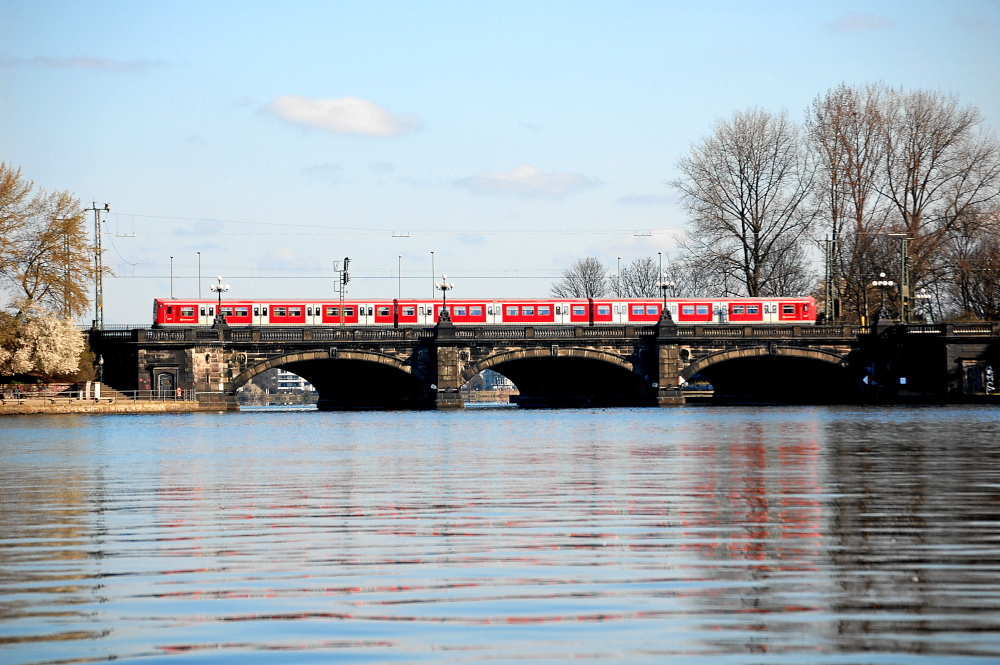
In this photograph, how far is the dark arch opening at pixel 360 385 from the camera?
7838 centimetres

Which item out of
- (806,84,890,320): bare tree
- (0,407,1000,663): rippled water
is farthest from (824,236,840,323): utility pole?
(0,407,1000,663): rippled water

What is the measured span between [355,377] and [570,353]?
61.9 ft

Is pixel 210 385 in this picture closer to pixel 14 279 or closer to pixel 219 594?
pixel 14 279

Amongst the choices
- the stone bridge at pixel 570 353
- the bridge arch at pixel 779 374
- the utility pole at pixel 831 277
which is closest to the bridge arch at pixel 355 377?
the stone bridge at pixel 570 353

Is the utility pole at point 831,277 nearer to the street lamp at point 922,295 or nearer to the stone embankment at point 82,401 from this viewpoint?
the street lamp at point 922,295

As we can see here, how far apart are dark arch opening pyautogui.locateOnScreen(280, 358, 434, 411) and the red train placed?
10.8 feet

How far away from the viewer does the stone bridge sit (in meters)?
73.8

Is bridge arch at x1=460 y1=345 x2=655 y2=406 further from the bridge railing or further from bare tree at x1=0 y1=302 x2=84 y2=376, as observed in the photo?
bare tree at x1=0 y1=302 x2=84 y2=376

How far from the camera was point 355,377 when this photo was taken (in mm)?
87625

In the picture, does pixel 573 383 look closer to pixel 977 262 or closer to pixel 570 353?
pixel 570 353

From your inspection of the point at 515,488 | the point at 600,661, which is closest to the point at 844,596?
the point at 600,661

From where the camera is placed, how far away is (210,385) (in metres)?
75.2

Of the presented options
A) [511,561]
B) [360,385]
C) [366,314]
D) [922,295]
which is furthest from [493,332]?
[511,561]

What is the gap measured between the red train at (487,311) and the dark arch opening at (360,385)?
10.8 ft
